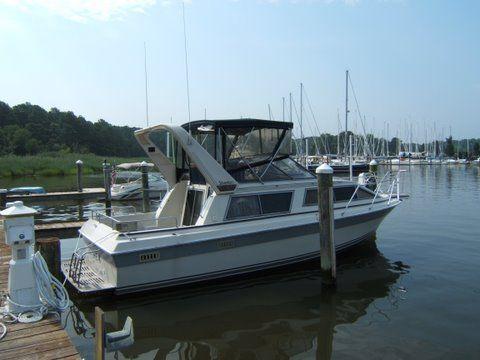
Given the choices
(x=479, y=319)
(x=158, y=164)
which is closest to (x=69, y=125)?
(x=158, y=164)

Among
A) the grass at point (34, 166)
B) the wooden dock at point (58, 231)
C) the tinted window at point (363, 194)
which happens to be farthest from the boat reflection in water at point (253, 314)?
the grass at point (34, 166)

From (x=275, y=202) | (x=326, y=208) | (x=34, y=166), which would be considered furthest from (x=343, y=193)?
(x=34, y=166)

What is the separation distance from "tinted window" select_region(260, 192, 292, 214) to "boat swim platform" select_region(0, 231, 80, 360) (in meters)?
5.24

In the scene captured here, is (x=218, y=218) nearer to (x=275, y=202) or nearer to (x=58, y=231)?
(x=275, y=202)

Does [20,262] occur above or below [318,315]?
above

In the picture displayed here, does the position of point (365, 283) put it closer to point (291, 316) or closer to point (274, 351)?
point (291, 316)

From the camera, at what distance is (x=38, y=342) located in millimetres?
5535

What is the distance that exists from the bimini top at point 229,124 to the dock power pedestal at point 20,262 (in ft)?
16.0

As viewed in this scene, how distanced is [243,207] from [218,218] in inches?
27.0

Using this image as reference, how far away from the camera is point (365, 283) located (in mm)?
10305

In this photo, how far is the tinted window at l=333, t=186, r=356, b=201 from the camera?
11770mm

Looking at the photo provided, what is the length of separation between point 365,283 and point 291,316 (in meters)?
2.64

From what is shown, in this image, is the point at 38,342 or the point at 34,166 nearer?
the point at 38,342

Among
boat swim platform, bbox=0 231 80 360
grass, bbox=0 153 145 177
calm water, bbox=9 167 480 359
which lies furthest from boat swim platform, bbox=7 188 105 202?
grass, bbox=0 153 145 177
